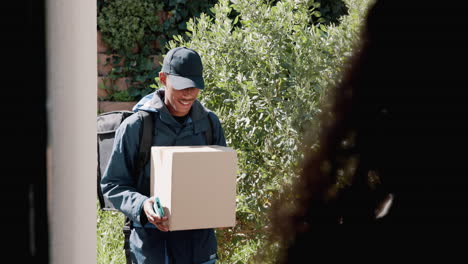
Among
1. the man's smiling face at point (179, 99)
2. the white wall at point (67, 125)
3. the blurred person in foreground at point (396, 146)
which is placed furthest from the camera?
the man's smiling face at point (179, 99)

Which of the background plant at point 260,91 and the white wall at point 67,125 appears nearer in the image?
the white wall at point 67,125

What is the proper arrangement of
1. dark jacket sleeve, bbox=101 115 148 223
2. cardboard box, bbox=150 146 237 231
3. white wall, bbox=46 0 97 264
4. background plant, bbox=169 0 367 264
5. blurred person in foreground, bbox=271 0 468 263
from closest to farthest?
blurred person in foreground, bbox=271 0 468 263, white wall, bbox=46 0 97 264, cardboard box, bbox=150 146 237 231, dark jacket sleeve, bbox=101 115 148 223, background plant, bbox=169 0 367 264

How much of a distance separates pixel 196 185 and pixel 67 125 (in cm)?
155

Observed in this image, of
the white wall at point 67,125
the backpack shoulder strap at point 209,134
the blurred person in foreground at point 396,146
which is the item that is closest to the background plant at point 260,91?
the backpack shoulder strap at point 209,134

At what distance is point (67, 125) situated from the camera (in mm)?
699

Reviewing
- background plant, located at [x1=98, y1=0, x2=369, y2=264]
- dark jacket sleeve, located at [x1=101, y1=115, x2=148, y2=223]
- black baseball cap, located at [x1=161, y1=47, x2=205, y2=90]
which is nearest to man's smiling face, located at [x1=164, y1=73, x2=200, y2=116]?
black baseball cap, located at [x1=161, y1=47, x2=205, y2=90]

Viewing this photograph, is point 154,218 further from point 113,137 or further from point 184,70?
point 113,137

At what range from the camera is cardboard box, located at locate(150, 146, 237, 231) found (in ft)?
7.18

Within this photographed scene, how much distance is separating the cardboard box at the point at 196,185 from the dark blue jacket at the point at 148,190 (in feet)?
0.42

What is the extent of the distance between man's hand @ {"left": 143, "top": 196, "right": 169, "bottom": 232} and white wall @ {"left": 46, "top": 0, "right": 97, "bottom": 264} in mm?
1349

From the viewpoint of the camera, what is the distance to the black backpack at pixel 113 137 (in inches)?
95.2

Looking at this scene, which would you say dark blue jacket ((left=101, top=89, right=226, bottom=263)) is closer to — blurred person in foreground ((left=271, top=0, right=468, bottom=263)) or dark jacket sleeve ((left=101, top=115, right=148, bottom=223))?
dark jacket sleeve ((left=101, top=115, right=148, bottom=223))

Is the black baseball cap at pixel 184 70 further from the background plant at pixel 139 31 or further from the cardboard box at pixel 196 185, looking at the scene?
the background plant at pixel 139 31

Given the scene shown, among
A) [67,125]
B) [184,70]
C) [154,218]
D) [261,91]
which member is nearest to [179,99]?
[184,70]
